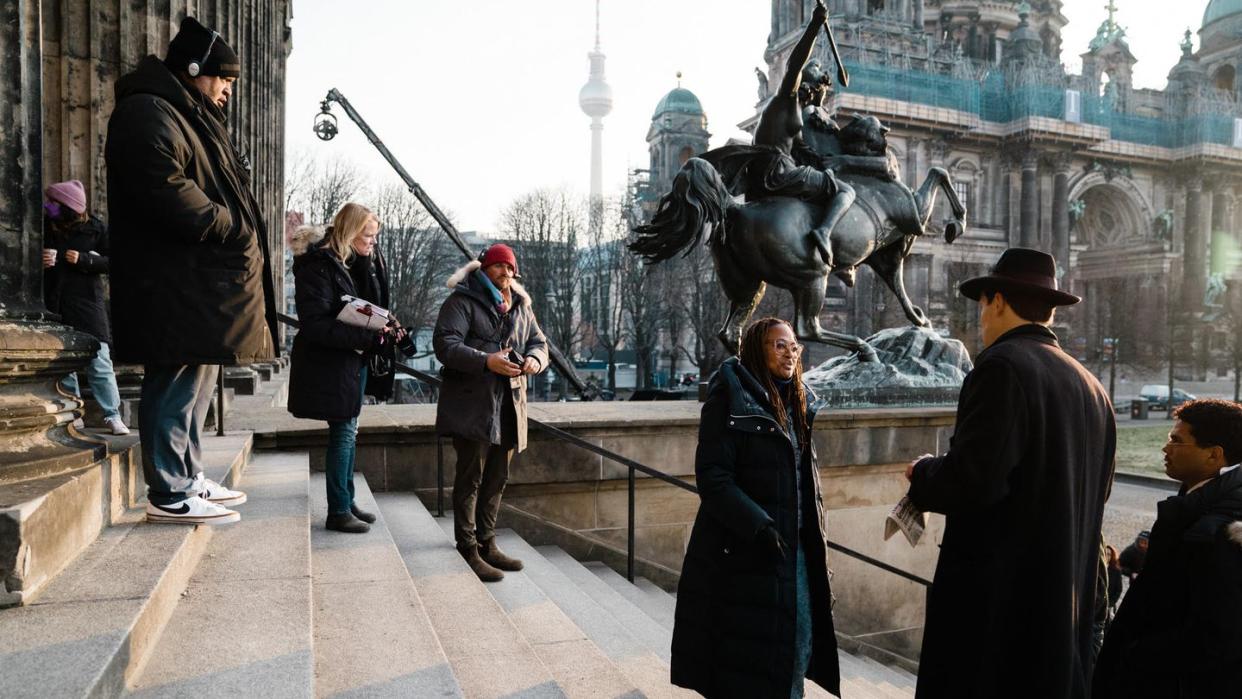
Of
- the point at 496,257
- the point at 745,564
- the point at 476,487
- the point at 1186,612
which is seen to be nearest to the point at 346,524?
the point at 476,487

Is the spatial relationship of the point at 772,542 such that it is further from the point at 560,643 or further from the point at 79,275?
the point at 79,275

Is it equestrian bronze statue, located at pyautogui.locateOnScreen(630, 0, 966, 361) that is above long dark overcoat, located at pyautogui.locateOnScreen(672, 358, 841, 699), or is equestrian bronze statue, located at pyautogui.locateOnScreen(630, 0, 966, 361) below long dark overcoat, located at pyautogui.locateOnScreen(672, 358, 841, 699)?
above

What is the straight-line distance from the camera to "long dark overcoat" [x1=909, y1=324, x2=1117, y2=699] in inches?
102

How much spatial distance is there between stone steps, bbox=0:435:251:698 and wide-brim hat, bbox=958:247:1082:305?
275 centimetres

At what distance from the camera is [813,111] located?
30.7 ft

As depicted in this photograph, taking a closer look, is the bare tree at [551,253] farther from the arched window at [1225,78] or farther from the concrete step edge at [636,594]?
the arched window at [1225,78]

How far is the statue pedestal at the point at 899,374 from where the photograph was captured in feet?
29.3

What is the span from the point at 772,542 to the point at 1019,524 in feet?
2.56

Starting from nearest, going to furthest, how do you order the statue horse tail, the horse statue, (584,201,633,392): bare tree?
the statue horse tail, the horse statue, (584,201,633,392): bare tree

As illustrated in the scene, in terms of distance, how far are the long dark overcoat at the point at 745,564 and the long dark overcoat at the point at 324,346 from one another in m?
2.24

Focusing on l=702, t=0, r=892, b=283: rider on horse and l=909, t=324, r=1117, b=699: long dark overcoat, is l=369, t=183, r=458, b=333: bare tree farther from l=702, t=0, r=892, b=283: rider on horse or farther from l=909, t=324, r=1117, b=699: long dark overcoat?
l=909, t=324, r=1117, b=699: long dark overcoat

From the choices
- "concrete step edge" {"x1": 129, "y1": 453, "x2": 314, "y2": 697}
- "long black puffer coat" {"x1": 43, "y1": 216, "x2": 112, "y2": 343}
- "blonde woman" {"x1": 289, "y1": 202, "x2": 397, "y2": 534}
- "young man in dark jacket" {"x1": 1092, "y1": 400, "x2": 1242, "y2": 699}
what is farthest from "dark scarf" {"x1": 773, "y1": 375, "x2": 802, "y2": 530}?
"long black puffer coat" {"x1": 43, "y1": 216, "x2": 112, "y2": 343}

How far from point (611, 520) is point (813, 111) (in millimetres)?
4951

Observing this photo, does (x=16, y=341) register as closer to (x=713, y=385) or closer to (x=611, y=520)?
(x=713, y=385)
